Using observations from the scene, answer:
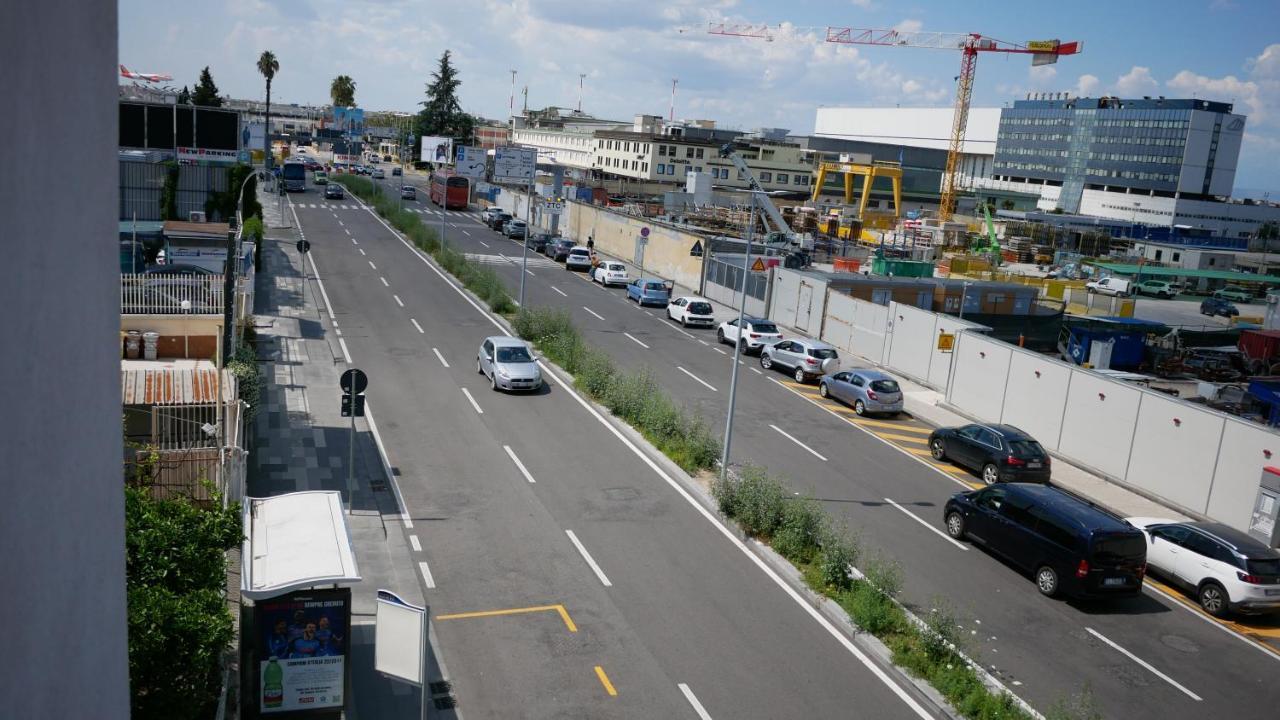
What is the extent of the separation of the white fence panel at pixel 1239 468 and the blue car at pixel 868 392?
29.7 ft

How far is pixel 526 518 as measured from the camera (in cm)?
1850

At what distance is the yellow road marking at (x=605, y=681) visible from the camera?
1259 centimetres

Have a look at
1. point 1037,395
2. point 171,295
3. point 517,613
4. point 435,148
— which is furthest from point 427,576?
point 435,148

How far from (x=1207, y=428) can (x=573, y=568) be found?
15.5 m

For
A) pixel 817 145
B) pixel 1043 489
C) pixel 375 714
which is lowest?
pixel 375 714

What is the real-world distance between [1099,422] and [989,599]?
10491 mm

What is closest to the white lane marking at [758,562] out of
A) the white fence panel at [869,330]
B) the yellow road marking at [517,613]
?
the yellow road marking at [517,613]

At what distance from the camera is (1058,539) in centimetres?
1695

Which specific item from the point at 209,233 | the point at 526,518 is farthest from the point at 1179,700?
the point at 209,233

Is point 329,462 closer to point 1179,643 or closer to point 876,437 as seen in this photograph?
point 876,437

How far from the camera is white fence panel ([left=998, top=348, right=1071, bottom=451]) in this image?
26.5m

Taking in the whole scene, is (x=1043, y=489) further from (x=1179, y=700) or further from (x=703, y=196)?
(x=703, y=196)

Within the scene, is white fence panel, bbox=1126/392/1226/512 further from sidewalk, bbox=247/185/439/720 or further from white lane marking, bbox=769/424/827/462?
sidewalk, bbox=247/185/439/720

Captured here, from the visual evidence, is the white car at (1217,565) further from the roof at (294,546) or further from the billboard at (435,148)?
the billboard at (435,148)
